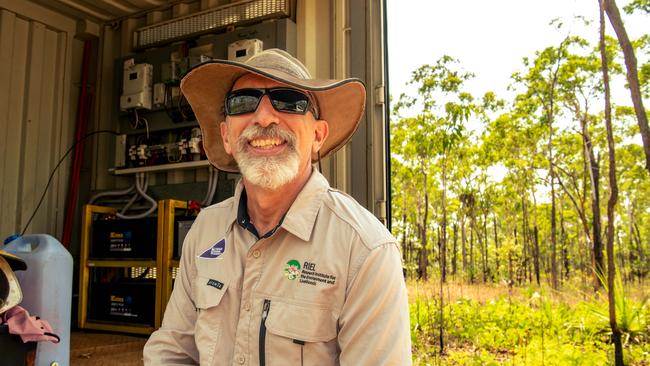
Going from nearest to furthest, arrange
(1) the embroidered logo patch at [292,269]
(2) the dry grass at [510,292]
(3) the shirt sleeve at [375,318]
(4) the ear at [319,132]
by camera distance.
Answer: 1. (3) the shirt sleeve at [375,318]
2. (1) the embroidered logo patch at [292,269]
3. (4) the ear at [319,132]
4. (2) the dry grass at [510,292]

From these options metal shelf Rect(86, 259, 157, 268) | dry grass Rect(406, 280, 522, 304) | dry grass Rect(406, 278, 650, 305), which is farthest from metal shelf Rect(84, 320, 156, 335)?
dry grass Rect(406, 280, 522, 304)

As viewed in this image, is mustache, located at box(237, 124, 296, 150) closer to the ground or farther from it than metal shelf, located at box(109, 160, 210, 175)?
closer to the ground

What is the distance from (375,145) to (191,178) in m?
2.00

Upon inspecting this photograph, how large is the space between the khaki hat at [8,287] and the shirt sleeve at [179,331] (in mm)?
1140

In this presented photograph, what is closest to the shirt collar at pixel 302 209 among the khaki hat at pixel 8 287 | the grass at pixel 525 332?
the khaki hat at pixel 8 287

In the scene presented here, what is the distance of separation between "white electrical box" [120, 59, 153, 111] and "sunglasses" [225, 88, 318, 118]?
12.2 ft

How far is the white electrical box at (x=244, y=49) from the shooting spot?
4.37 meters

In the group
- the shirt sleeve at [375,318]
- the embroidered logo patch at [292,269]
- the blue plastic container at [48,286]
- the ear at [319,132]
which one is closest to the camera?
the shirt sleeve at [375,318]

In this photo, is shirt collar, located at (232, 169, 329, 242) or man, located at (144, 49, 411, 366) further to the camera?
shirt collar, located at (232, 169, 329, 242)

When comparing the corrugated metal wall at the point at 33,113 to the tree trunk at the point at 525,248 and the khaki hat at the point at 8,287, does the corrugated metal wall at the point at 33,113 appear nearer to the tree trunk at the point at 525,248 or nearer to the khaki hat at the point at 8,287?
the khaki hat at the point at 8,287

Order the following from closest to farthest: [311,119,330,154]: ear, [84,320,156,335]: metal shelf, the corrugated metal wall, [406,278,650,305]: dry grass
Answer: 1. [311,119,330,154]: ear
2. [84,320,156,335]: metal shelf
3. the corrugated metal wall
4. [406,278,650,305]: dry grass

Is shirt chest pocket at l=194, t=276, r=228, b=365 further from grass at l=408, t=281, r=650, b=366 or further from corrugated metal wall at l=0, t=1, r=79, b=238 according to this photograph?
grass at l=408, t=281, r=650, b=366

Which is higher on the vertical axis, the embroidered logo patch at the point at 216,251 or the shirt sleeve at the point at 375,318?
the embroidered logo patch at the point at 216,251

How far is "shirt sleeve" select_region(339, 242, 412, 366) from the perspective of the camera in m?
1.29
